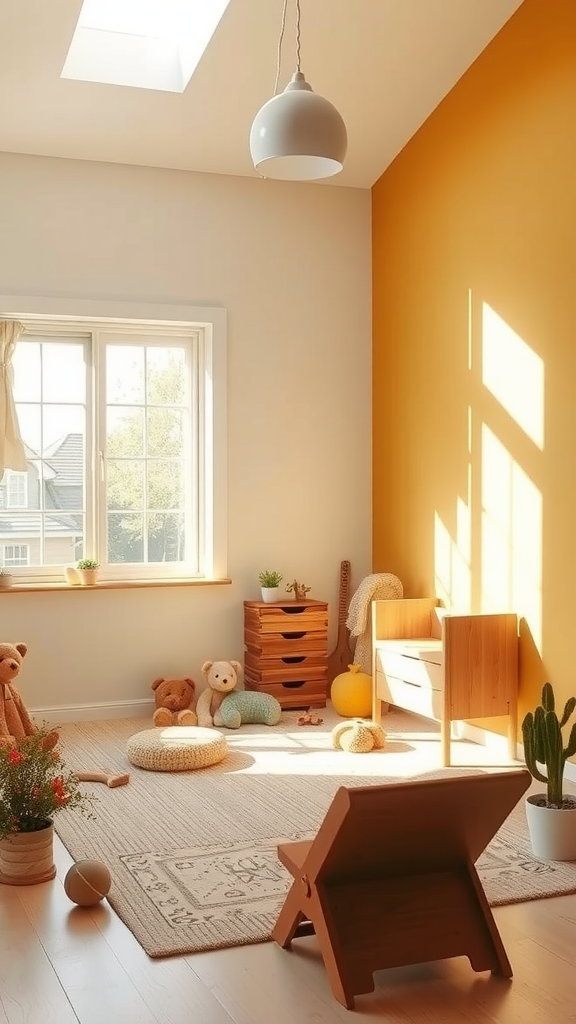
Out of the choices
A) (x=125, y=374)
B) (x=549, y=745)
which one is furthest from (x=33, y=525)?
(x=549, y=745)

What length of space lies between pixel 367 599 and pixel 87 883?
296 cm

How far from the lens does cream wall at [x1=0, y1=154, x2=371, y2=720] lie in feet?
18.2

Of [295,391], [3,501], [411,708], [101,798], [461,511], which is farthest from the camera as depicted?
[295,391]

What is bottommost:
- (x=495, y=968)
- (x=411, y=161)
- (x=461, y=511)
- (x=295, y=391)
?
(x=495, y=968)

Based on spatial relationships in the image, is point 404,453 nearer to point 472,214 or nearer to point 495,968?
point 472,214

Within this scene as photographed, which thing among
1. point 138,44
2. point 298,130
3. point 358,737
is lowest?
point 358,737

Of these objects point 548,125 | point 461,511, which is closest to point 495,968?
point 461,511

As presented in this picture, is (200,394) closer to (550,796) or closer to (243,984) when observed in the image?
(550,796)

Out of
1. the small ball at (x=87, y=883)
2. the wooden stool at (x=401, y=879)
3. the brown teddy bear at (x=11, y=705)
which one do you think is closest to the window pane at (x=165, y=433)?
the brown teddy bear at (x=11, y=705)

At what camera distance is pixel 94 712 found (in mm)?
5633

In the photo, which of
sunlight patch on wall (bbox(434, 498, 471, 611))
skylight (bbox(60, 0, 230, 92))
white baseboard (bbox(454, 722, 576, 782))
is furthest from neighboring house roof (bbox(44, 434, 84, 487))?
white baseboard (bbox(454, 722, 576, 782))

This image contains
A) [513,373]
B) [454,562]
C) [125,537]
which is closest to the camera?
[513,373]

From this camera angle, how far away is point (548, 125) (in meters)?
4.53

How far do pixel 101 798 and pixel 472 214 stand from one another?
10.4 feet
